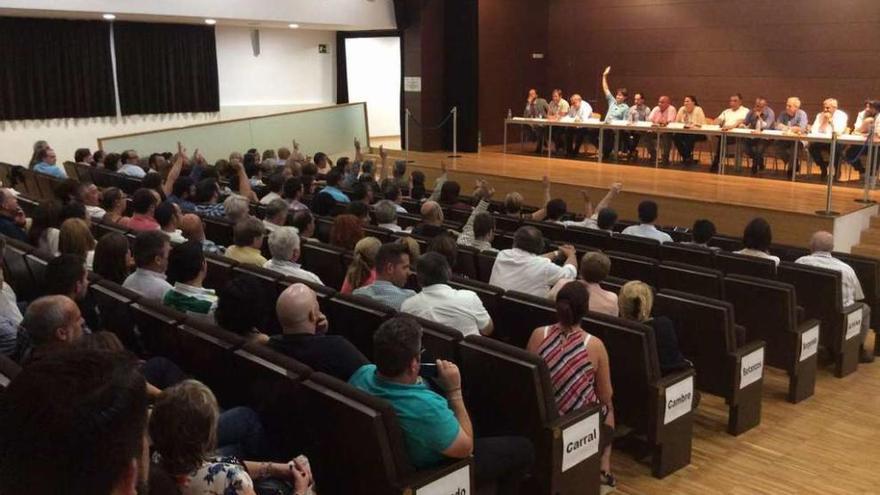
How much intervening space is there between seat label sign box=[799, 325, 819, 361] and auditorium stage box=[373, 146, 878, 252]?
3.48m

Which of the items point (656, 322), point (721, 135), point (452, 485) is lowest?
point (452, 485)

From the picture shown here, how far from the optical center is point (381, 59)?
707 inches

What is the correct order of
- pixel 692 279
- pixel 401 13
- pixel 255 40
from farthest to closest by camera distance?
1. pixel 255 40
2. pixel 401 13
3. pixel 692 279

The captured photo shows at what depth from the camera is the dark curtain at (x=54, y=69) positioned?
11.5 metres

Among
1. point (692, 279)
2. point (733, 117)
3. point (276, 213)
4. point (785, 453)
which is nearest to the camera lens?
point (785, 453)

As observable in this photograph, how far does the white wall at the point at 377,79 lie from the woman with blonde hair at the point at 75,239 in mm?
13082

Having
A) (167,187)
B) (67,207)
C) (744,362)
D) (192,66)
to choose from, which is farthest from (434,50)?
(744,362)

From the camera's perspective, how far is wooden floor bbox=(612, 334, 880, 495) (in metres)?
3.51

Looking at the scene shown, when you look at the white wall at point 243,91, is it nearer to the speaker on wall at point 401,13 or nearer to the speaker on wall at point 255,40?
the speaker on wall at point 255,40

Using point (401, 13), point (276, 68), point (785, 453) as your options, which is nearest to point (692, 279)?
→ point (785, 453)

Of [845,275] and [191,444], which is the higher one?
[191,444]

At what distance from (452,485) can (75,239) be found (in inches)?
117

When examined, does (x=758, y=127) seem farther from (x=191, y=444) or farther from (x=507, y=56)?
(x=191, y=444)

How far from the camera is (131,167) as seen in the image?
8594 millimetres
